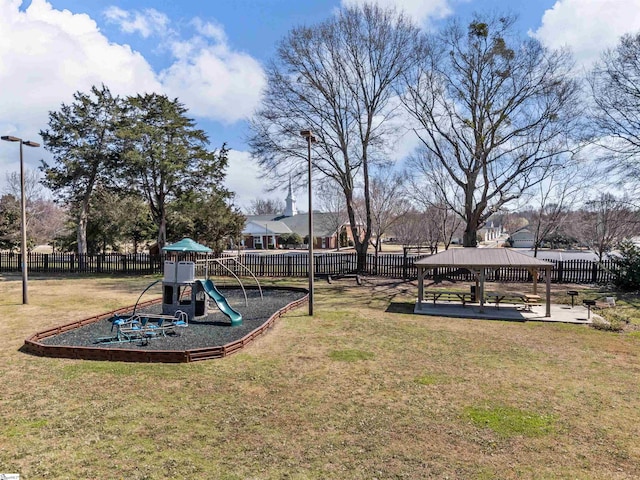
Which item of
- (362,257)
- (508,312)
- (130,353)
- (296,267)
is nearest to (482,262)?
(508,312)

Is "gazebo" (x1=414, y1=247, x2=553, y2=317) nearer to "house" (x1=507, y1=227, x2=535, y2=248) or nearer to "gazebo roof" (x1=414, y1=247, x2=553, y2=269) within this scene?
"gazebo roof" (x1=414, y1=247, x2=553, y2=269)

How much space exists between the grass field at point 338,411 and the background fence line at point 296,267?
13.4 metres

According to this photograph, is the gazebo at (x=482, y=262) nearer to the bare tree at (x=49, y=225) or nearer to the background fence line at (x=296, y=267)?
the background fence line at (x=296, y=267)

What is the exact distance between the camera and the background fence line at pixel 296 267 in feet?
74.0

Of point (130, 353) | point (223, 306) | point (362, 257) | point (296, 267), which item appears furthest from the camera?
point (296, 267)

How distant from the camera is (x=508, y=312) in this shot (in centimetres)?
1423

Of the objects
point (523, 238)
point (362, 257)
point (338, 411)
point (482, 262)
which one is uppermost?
point (523, 238)

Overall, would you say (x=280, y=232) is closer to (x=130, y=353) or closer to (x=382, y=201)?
(x=382, y=201)

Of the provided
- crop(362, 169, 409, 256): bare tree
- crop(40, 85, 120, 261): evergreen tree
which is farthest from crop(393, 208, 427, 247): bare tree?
crop(40, 85, 120, 261): evergreen tree

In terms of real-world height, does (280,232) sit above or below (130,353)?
above

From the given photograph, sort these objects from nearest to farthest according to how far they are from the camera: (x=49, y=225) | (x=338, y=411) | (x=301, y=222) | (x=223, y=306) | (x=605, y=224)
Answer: (x=338, y=411) < (x=223, y=306) < (x=605, y=224) < (x=49, y=225) < (x=301, y=222)

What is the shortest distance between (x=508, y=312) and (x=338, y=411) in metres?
10.4

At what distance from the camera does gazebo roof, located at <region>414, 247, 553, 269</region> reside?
547 inches

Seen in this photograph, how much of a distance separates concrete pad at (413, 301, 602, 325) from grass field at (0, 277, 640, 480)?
8.56 ft
